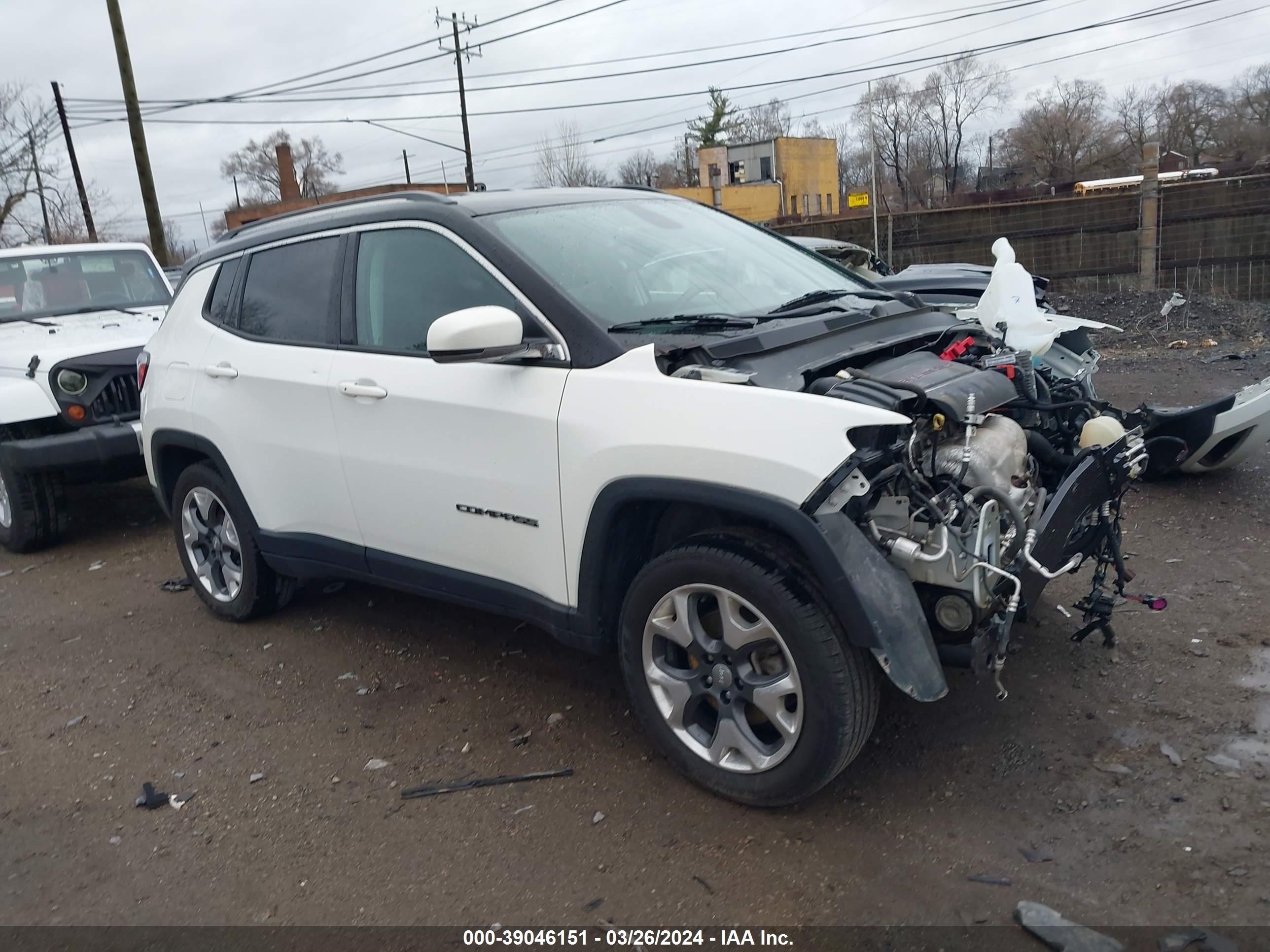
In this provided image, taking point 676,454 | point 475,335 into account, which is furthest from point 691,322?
point 475,335

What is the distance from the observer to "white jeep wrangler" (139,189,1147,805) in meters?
2.88

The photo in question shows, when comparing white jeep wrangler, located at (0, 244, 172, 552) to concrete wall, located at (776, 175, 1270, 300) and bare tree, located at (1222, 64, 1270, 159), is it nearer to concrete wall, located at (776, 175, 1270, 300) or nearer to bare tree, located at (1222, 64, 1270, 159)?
concrete wall, located at (776, 175, 1270, 300)

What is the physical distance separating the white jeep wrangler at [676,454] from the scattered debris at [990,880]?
46 cm

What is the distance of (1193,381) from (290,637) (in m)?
7.35

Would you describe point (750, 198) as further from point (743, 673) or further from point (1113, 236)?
point (743, 673)

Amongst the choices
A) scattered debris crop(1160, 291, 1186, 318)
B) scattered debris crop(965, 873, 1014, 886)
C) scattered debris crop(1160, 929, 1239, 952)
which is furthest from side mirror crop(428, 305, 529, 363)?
scattered debris crop(1160, 291, 1186, 318)

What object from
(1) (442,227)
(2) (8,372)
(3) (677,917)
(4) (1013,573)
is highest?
(1) (442,227)

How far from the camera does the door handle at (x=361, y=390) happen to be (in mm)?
3817

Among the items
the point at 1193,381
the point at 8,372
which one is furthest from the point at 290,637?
the point at 1193,381

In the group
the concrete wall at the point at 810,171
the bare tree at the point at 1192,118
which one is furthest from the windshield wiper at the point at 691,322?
the bare tree at the point at 1192,118

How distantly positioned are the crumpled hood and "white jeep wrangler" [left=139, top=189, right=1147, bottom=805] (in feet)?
9.21

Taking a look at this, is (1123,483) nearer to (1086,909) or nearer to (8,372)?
(1086,909)

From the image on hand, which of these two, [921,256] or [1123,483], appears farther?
[921,256]

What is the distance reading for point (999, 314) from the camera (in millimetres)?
4004
